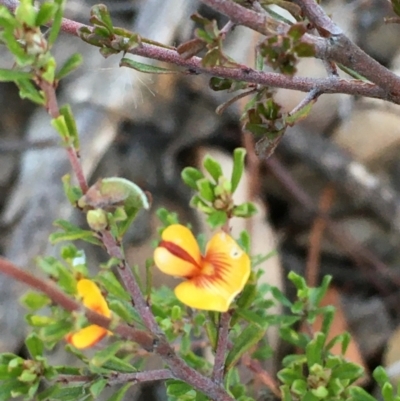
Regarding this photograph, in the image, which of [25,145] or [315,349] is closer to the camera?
[315,349]

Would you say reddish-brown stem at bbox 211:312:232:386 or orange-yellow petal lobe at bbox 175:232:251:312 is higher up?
orange-yellow petal lobe at bbox 175:232:251:312

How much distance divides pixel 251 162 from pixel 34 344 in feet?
2.64

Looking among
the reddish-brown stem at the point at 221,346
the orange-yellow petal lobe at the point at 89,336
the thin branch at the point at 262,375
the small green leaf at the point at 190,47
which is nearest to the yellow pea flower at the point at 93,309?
the orange-yellow petal lobe at the point at 89,336

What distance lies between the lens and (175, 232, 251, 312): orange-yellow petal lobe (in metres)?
0.44

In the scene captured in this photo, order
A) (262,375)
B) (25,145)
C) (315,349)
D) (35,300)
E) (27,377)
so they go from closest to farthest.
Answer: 1. (35,300)
2. (27,377)
3. (315,349)
4. (262,375)
5. (25,145)

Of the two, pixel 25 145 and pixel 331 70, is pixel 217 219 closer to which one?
pixel 331 70

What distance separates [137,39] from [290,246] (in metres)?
0.93

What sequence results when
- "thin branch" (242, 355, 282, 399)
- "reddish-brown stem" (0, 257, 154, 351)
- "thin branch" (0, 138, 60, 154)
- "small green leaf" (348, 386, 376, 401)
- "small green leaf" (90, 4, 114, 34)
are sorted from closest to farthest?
"reddish-brown stem" (0, 257, 154, 351)
"small green leaf" (90, 4, 114, 34)
"small green leaf" (348, 386, 376, 401)
"thin branch" (242, 355, 282, 399)
"thin branch" (0, 138, 60, 154)

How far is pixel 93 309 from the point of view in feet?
1.42

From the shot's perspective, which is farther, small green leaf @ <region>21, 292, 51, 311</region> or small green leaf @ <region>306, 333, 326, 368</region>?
small green leaf @ <region>306, 333, 326, 368</region>

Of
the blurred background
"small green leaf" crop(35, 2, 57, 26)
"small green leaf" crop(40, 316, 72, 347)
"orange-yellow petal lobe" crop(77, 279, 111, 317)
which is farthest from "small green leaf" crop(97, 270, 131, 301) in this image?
the blurred background

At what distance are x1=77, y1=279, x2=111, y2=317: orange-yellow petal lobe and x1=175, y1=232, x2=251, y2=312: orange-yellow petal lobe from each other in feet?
0.20

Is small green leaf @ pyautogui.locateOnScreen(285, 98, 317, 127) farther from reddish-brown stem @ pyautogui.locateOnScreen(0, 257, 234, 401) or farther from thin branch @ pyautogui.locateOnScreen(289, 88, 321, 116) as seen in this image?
reddish-brown stem @ pyautogui.locateOnScreen(0, 257, 234, 401)

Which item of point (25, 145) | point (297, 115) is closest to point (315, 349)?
point (297, 115)
